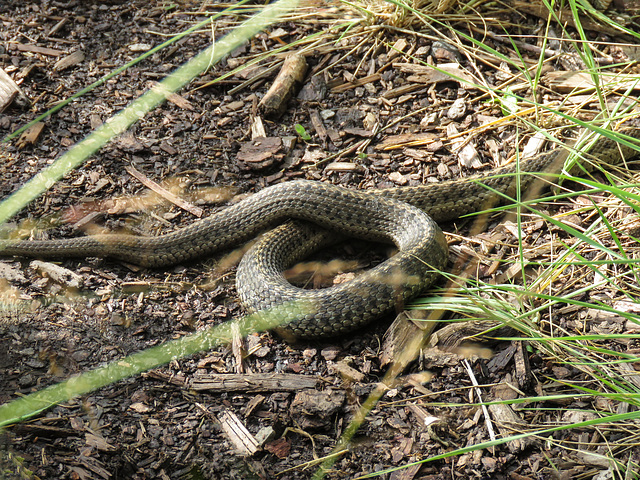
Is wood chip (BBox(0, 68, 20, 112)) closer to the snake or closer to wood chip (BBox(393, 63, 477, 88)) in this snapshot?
the snake

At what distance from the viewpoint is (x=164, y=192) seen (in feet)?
20.2

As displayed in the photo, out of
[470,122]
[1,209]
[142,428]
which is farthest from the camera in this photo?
[470,122]

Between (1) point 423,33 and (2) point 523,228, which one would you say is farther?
(1) point 423,33

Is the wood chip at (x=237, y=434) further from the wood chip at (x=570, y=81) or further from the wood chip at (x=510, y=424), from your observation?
the wood chip at (x=570, y=81)

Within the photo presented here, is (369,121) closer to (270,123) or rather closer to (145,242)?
(270,123)

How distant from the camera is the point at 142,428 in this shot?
4.08 metres

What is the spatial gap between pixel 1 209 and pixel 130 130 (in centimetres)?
163

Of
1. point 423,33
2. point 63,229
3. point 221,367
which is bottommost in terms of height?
point 221,367

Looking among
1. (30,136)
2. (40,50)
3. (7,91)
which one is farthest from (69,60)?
(30,136)

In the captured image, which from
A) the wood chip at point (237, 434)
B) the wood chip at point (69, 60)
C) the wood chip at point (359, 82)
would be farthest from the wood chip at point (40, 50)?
the wood chip at point (237, 434)

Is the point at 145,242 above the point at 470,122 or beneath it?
beneath

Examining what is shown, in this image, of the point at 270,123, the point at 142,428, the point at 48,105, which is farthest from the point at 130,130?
the point at 142,428

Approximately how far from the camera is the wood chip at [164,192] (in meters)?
6.05

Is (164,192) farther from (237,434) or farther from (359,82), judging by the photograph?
(237,434)
